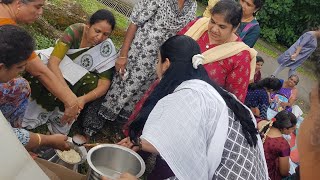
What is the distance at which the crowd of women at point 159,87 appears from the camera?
2.34m

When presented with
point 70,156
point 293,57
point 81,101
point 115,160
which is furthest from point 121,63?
point 293,57

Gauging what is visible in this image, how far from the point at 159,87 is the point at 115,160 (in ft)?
1.84

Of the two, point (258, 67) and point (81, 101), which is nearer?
point (81, 101)

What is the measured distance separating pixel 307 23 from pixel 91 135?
32.1ft

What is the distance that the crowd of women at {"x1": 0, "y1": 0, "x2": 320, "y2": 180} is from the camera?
2.34 m

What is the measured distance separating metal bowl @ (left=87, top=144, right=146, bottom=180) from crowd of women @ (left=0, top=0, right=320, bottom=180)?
101mm

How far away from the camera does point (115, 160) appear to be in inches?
105

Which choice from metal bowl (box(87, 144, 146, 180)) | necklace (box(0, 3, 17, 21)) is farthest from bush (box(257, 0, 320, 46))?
metal bowl (box(87, 144, 146, 180))

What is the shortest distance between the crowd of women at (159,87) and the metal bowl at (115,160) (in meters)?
0.10

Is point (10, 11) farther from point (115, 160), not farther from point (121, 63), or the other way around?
point (115, 160)

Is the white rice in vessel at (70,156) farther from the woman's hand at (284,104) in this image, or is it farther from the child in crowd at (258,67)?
the woman's hand at (284,104)

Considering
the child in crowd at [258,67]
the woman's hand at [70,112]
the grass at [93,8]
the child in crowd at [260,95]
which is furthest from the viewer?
the grass at [93,8]

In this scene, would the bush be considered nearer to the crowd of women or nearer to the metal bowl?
the crowd of women

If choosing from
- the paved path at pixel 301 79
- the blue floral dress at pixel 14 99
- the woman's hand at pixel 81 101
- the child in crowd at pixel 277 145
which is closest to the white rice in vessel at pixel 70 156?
the blue floral dress at pixel 14 99
